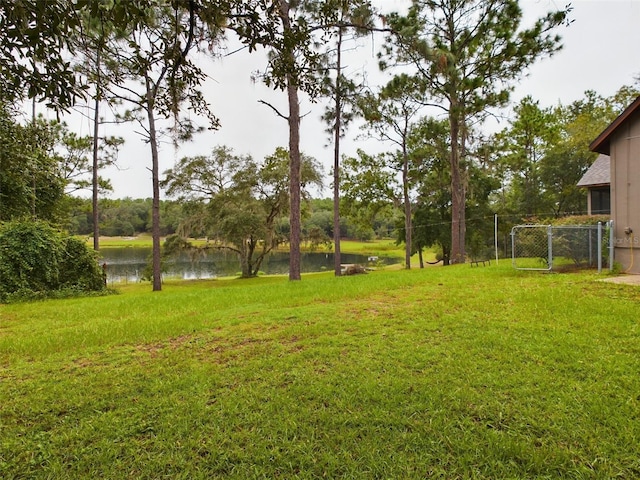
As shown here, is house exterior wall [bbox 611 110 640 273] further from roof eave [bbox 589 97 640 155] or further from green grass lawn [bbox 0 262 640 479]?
green grass lawn [bbox 0 262 640 479]

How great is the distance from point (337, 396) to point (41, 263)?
11.2 m

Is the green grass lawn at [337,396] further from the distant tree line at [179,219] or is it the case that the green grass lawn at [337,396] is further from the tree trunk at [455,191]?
the distant tree line at [179,219]

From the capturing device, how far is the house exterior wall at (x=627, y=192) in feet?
24.1

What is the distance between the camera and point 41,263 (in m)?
9.98

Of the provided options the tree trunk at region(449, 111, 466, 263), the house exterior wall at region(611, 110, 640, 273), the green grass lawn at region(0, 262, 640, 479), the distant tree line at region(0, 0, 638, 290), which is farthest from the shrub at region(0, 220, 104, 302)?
the house exterior wall at region(611, 110, 640, 273)

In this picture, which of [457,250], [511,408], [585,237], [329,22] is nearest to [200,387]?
[511,408]

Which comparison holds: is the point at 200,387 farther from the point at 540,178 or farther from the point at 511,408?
the point at 540,178

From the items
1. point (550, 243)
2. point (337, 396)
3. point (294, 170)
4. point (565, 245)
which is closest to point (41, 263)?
point (294, 170)

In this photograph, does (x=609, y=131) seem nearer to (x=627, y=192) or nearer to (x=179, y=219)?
(x=627, y=192)

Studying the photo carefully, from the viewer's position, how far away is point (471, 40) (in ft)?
43.9

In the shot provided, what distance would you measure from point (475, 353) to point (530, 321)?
4.67 ft

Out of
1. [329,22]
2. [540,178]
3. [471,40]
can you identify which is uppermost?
[471,40]

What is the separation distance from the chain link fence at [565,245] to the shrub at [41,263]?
13129 millimetres

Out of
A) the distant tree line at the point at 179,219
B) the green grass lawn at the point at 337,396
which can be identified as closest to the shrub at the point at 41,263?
the distant tree line at the point at 179,219
